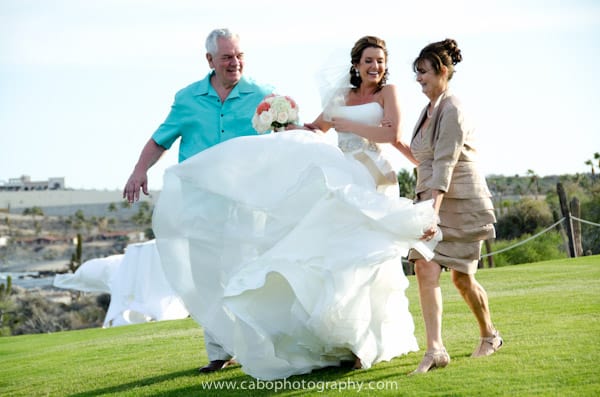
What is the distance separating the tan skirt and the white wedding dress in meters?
0.38

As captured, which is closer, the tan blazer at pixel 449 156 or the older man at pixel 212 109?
the tan blazer at pixel 449 156

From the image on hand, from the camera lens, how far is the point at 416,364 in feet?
22.0

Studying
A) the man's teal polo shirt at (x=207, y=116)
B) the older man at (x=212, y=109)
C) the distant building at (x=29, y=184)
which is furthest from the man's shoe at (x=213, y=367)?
the distant building at (x=29, y=184)

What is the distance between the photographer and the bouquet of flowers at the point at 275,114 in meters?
7.40

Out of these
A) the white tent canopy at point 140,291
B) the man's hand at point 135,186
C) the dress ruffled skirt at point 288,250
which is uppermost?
the man's hand at point 135,186

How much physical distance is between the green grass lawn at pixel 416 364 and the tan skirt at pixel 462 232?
74 cm

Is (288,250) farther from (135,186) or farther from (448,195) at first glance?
(135,186)

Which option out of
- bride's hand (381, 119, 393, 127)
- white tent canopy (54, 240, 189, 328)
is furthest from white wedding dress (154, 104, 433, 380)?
white tent canopy (54, 240, 189, 328)

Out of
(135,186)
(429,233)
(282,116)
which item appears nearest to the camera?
(429,233)

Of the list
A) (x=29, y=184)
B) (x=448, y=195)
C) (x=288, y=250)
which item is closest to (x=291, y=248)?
(x=288, y=250)

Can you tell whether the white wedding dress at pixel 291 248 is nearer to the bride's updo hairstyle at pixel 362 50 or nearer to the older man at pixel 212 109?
the bride's updo hairstyle at pixel 362 50

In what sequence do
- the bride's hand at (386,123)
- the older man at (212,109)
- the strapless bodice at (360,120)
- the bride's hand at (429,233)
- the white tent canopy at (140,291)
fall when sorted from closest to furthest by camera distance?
1. the bride's hand at (429,233)
2. the bride's hand at (386,123)
3. the strapless bodice at (360,120)
4. the older man at (212,109)
5. the white tent canopy at (140,291)

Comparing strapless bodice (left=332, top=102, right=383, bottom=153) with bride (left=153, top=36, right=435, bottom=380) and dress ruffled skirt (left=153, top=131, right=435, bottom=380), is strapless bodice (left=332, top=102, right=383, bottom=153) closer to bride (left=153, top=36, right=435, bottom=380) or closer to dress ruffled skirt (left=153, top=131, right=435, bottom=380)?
bride (left=153, top=36, right=435, bottom=380)

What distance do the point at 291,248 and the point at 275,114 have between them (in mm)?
1597
